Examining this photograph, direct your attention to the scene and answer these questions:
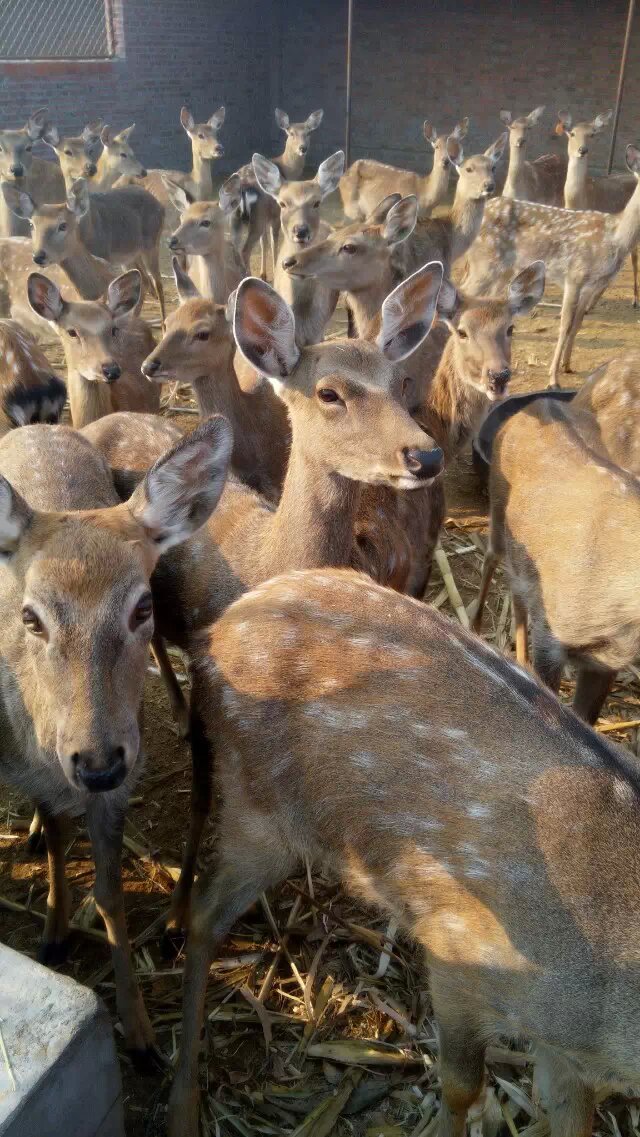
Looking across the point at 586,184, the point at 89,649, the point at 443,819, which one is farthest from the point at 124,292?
the point at 586,184

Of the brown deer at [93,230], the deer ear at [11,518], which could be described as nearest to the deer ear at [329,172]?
the brown deer at [93,230]

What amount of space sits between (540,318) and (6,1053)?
993 cm

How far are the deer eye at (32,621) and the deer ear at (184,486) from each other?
1.53 ft

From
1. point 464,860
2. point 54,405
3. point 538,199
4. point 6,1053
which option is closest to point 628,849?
point 464,860

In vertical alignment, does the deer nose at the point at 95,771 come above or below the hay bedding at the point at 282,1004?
above

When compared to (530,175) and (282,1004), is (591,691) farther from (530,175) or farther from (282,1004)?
(530,175)

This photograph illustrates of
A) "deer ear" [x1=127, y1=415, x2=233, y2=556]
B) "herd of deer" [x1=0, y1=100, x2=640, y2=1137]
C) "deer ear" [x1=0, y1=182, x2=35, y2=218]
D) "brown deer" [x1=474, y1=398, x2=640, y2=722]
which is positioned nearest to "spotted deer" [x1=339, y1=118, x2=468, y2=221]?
"deer ear" [x1=0, y1=182, x2=35, y2=218]

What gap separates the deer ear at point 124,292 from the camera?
6.16 metres

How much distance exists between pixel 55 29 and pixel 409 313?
17.4m

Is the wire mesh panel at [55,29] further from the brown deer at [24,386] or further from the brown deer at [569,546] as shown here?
the brown deer at [569,546]

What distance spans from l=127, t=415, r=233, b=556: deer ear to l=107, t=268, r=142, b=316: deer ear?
3.63m

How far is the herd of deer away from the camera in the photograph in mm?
2242

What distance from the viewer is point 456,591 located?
5207 mm

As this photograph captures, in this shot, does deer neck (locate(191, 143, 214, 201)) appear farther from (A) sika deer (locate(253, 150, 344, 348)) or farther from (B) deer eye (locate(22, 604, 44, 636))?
(B) deer eye (locate(22, 604, 44, 636))
